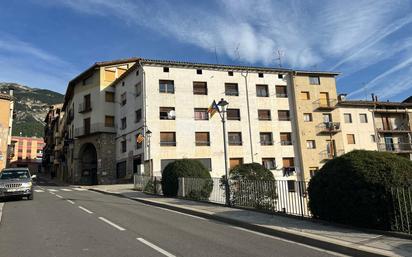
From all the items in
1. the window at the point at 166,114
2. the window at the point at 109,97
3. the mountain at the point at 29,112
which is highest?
the mountain at the point at 29,112

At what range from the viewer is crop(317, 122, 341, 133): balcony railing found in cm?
4222

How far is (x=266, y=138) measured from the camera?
3975 centimetres

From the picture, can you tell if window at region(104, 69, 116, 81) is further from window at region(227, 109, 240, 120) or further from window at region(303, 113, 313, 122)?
window at region(303, 113, 313, 122)

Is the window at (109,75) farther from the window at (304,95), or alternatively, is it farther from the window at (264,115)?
the window at (304,95)

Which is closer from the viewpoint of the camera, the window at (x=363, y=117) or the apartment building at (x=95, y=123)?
the apartment building at (x=95, y=123)

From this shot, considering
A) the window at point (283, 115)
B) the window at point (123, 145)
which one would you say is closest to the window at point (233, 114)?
the window at point (283, 115)

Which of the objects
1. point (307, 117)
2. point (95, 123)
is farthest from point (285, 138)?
point (95, 123)

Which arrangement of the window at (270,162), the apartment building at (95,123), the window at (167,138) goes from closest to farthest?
the window at (167,138) < the window at (270,162) < the apartment building at (95,123)

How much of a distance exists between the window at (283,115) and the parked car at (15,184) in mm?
29737

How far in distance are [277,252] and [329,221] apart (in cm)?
303

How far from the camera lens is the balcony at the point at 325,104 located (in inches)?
1679

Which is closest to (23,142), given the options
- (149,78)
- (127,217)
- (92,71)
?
(92,71)

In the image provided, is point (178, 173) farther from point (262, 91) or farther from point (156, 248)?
point (262, 91)

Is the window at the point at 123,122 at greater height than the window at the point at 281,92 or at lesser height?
lesser
